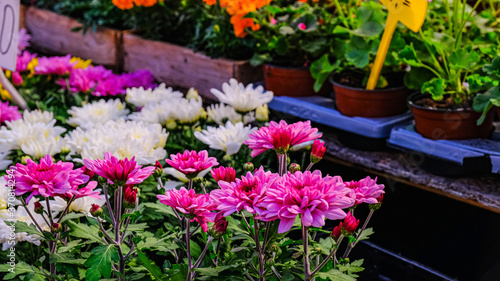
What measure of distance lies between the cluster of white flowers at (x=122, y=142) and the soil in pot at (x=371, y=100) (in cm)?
52

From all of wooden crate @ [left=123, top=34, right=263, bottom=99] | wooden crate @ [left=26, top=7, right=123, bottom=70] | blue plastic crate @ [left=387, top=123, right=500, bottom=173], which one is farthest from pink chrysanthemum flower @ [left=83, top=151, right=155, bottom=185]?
wooden crate @ [left=26, top=7, right=123, bottom=70]

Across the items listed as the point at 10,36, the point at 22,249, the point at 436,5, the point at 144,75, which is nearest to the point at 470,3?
the point at 436,5

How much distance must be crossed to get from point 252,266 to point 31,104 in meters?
1.18

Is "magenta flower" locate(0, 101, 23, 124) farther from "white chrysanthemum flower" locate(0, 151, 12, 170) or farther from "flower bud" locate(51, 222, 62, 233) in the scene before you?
"flower bud" locate(51, 222, 62, 233)

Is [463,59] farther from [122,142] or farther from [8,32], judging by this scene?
[8,32]

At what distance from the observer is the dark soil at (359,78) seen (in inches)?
59.7

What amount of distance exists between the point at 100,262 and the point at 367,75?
0.98 meters

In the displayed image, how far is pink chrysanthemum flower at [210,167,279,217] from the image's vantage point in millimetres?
701

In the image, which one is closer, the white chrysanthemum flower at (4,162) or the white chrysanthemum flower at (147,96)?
the white chrysanthemum flower at (4,162)

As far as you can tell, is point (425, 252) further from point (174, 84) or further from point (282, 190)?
point (174, 84)

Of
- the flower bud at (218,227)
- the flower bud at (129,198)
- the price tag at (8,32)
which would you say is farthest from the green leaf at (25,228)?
the price tag at (8,32)

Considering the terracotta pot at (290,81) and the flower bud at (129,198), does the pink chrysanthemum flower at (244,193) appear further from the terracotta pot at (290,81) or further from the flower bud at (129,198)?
the terracotta pot at (290,81)

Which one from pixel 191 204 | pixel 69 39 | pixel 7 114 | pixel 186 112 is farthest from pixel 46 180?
pixel 69 39

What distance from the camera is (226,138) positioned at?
1.21 metres
